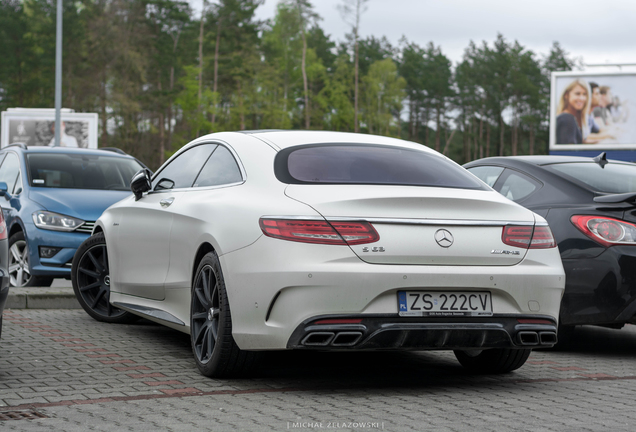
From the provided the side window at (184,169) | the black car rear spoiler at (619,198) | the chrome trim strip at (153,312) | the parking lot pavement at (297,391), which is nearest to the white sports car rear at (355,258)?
the chrome trim strip at (153,312)

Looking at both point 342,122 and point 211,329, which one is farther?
point 342,122

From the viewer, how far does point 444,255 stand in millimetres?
4629

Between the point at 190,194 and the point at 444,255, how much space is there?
191 centimetres

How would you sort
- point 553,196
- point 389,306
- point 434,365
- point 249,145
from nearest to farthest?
point 389,306, point 249,145, point 434,365, point 553,196

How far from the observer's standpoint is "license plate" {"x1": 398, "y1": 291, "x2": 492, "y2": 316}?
4590 millimetres

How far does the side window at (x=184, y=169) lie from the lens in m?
6.04

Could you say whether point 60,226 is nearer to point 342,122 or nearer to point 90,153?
point 90,153

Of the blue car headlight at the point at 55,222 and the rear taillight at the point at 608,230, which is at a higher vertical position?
the rear taillight at the point at 608,230

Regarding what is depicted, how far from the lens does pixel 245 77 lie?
69.1 meters

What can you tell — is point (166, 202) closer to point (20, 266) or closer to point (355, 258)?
point (355, 258)

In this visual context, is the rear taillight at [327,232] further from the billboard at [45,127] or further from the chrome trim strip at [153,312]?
the billboard at [45,127]

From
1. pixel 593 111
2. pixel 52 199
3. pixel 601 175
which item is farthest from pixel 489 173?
pixel 593 111

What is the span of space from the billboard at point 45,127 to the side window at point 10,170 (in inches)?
1032

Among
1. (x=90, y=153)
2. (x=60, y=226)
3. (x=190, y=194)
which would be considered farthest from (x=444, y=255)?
(x=90, y=153)
